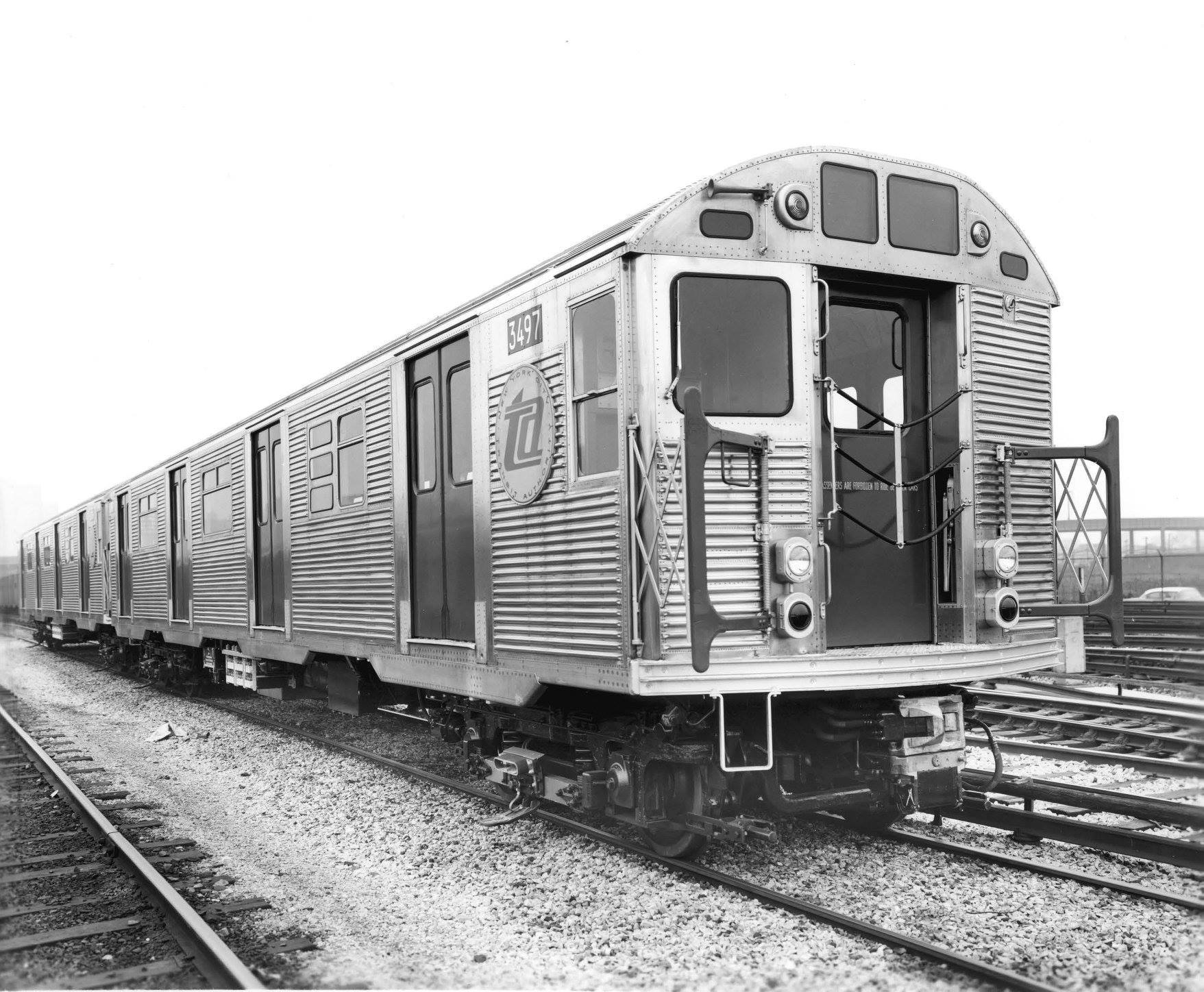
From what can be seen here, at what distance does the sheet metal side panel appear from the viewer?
5125 mm

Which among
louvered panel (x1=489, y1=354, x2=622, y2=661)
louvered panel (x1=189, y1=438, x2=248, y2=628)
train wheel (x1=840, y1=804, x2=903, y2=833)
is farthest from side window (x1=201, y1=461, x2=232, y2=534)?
train wheel (x1=840, y1=804, x2=903, y2=833)

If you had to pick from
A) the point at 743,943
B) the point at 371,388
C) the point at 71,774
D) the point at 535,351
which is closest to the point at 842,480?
the point at 535,351

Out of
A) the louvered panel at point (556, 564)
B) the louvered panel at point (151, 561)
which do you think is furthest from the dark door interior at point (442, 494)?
the louvered panel at point (151, 561)

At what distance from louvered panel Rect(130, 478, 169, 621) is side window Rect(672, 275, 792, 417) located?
40.1 feet

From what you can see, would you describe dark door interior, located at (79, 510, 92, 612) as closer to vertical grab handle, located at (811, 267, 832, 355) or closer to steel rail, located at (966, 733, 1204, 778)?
steel rail, located at (966, 733, 1204, 778)

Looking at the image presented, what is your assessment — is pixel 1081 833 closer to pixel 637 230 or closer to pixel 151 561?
pixel 637 230

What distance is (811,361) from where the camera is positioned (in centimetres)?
554

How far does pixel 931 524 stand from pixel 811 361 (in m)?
1.34

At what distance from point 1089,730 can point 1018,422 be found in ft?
14.7

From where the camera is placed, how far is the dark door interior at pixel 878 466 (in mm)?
5902

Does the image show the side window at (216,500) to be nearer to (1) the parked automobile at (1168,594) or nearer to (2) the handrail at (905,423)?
(2) the handrail at (905,423)

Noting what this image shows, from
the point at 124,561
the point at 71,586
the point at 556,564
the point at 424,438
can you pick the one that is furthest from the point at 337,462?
the point at 71,586

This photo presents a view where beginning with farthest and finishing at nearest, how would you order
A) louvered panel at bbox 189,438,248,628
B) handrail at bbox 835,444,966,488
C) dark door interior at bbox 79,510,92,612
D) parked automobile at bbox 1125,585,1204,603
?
parked automobile at bbox 1125,585,1204,603
dark door interior at bbox 79,510,92,612
louvered panel at bbox 189,438,248,628
handrail at bbox 835,444,966,488

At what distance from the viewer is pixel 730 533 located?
524 centimetres
